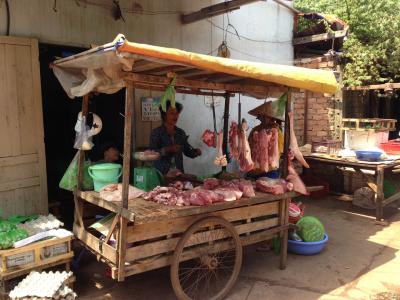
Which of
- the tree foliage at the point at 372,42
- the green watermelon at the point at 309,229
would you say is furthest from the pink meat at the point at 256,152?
the tree foliage at the point at 372,42

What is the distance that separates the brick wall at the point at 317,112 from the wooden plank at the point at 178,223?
515cm

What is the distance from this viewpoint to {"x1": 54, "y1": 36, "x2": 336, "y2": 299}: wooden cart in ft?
10.5

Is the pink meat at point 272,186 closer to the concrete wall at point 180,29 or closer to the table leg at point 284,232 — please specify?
the table leg at point 284,232

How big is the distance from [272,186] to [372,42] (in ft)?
22.0

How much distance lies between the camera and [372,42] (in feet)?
30.2

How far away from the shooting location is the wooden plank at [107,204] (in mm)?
3150

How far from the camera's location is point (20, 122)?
4.55 meters

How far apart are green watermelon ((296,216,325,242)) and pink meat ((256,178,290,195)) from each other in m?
0.86

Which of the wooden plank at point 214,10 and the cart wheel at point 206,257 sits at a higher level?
the wooden plank at point 214,10

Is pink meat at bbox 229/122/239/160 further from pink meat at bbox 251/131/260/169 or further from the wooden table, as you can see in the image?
the wooden table

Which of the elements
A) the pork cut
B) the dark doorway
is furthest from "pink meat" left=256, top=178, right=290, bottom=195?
the dark doorway

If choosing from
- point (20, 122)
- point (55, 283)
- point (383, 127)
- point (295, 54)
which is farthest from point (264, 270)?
point (295, 54)

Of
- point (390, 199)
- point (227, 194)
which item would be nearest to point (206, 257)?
point (227, 194)

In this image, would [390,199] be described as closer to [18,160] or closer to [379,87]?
[379,87]
